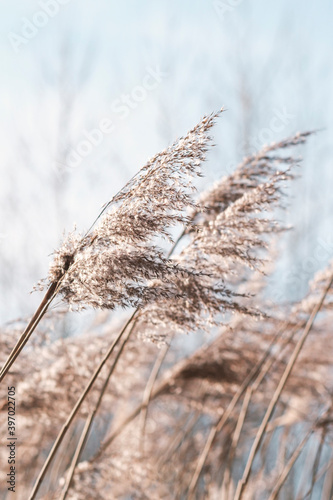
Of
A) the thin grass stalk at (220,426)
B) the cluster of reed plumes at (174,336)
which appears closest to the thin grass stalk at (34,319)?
the cluster of reed plumes at (174,336)

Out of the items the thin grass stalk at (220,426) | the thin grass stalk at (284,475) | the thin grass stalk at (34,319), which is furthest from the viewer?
the thin grass stalk at (220,426)

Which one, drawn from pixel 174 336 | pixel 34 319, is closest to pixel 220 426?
pixel 174 336

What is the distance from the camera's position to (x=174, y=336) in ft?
7.38

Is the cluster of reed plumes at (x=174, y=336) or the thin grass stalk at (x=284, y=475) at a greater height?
the cluster of reed plumes at (x=174, y=336)

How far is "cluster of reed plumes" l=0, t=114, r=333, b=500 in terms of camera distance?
3.50ft

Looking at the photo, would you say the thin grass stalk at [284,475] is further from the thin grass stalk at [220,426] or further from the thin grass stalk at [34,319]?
the thin grass stalk at [34,319]

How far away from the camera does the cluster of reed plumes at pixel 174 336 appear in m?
1.07

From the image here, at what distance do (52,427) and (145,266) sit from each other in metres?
1.81

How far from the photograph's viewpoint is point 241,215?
1266 mm

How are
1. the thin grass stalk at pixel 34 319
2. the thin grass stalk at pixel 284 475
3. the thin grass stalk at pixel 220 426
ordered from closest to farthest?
the thin grass stalk at pixel 34 319 → the thin grass stalk at pixel 284 475 → the thin grass stalk at pixel 220 426

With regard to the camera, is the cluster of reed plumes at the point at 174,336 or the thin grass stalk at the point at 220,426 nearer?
the cluster of reed plumes at the point at 174,336

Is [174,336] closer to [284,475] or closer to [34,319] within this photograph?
[284,475]

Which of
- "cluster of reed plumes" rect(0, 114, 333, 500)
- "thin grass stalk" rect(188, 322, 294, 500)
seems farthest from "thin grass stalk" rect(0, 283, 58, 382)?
"thin grass stalk" rect(188, 322, 294, 500)

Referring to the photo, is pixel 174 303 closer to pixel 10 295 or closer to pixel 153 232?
pixel 153 232
